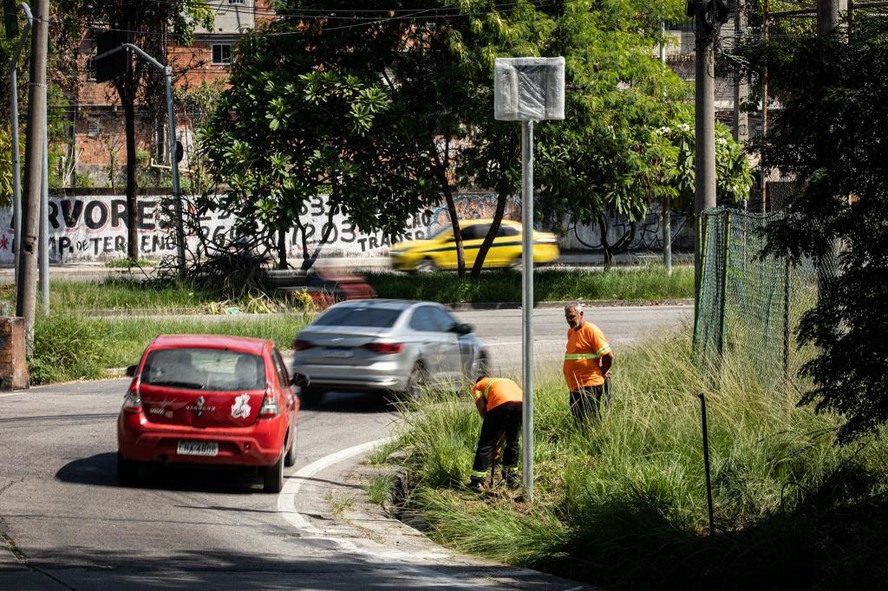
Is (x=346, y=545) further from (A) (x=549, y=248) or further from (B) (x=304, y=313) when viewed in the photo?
(A) (x=549, y=248)

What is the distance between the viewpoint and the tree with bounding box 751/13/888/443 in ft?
26.3

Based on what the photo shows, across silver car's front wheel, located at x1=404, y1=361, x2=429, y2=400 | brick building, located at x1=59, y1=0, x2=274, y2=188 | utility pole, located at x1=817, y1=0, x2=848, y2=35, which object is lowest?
silver car's front wheel, located at x1=404, y1=361, x2=429, y2=400

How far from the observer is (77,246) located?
1935 inches

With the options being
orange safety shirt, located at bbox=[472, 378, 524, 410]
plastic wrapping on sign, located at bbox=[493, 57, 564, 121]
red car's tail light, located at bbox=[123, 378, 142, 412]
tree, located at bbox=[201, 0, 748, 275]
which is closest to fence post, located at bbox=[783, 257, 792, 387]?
orange safety shirt, located at bbox=[472, 378, 524, 410]

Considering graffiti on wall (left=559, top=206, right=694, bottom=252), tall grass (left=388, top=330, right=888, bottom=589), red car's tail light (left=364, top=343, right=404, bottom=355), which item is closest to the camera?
tall grass (left=388, top=330, right=888, bottom=589)

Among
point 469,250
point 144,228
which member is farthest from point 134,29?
point 469,250

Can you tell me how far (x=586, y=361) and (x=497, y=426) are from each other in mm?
2241

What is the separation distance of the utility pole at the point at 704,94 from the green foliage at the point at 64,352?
34.8ft

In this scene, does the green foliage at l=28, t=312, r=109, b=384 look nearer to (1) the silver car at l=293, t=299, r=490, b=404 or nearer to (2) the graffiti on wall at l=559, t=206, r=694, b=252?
(1) the silver car at l=293, t=299, r=490, b=404

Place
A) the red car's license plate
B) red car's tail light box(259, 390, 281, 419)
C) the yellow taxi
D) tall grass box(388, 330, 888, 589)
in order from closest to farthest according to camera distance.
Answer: tall grass box(388, 330, 888, 589) → the red car's license plate → red car's tail light box(259, 390, 281, 419) → the yellow taxi

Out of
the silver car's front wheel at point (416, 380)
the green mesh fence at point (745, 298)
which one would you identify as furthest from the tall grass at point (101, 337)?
the green mesh fence at point (745, 298)

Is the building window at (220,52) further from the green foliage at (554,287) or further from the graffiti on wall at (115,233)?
the green foliage at (554,287)

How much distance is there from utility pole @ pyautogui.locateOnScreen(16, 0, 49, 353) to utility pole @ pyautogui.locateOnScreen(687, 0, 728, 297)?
1096 centimetres

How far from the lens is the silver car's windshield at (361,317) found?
57.6 feet
